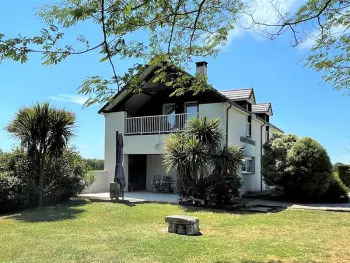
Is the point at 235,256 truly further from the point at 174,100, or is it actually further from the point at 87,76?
the point at 174,100

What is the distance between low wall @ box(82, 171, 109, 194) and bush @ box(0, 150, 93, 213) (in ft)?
8.55

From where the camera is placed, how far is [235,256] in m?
6.63

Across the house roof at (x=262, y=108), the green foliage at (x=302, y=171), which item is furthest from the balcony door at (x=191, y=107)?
the house roof at (x=262, y=108)

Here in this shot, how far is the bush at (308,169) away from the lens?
53.2ft

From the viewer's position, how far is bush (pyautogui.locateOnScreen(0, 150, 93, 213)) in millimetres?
13570

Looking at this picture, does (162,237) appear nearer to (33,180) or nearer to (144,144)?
(33,180)

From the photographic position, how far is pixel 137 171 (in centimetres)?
2127

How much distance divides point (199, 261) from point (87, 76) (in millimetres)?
3707

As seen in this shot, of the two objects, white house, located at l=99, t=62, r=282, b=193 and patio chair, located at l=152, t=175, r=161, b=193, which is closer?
white house, located at l=99, t=62, r=282, b=193

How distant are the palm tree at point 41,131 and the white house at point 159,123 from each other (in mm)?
4243

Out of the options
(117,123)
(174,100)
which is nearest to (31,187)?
(117,123)

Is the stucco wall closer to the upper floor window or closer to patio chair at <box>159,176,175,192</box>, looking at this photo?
patio chair at <box>159,176,175,192</box>

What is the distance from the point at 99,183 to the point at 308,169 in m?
11.0

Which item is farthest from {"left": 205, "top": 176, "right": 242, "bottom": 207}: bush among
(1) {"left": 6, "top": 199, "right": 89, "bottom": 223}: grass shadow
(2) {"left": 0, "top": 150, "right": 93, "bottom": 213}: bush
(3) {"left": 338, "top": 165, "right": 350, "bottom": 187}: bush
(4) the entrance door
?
(3) {"left": 338, "top": 165, "right": 350, "bottom": 187}: bush
